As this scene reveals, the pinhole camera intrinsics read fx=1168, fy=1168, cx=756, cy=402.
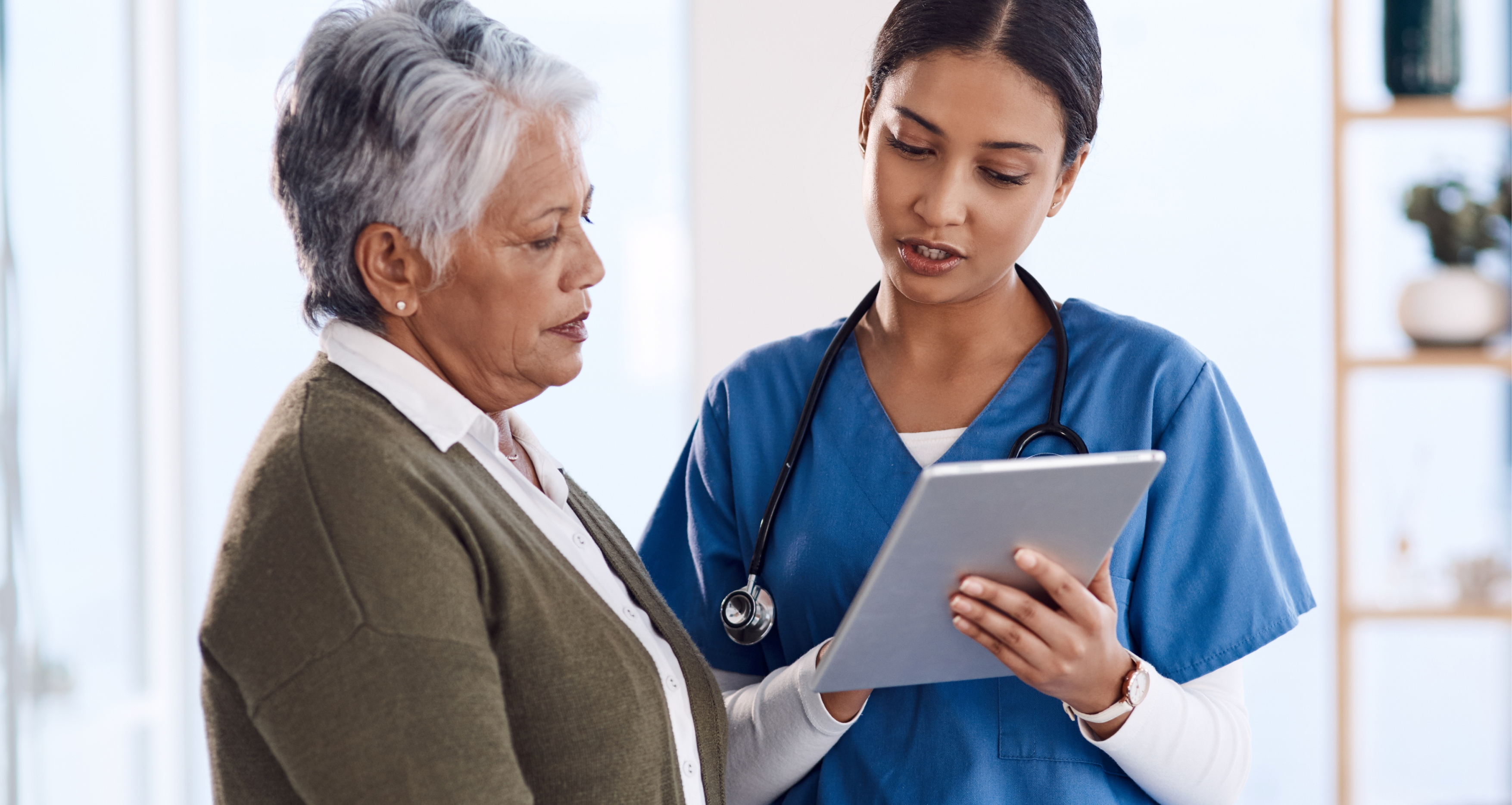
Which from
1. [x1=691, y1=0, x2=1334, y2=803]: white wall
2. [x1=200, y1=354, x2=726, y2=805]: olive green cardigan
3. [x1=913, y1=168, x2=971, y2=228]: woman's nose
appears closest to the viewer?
[x1=200, y1=354, x2=726, y2=805]: olive green cardigan

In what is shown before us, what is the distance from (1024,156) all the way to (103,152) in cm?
225

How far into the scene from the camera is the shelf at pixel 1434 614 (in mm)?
1736

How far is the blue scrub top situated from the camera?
1.12 meters

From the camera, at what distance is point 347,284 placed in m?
0.93

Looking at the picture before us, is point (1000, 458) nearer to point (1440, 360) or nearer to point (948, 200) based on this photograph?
point (948, 200)

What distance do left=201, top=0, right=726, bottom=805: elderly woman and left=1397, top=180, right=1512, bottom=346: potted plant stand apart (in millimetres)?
1304

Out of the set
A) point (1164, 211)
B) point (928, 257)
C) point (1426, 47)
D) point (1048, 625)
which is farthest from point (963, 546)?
point (1164, 211)

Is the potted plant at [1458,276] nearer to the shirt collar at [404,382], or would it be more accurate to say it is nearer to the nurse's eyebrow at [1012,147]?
the nurse's eyebrow at [1012,147]

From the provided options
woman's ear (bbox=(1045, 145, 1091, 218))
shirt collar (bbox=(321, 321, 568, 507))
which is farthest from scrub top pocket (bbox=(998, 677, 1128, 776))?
shirt collar (bbox=(321, 321, 568, 507))

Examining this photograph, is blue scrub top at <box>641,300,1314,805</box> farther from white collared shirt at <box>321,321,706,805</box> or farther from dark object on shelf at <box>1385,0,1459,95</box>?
dark object on shelf at <box>1385,0,1459,95</box>

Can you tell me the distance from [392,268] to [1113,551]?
0.71 meters

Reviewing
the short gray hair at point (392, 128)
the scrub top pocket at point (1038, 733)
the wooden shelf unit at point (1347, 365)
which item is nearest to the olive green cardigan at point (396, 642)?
the short gray hair at point (392, 128)

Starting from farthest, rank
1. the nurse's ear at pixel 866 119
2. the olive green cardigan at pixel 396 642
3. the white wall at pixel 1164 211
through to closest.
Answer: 1. the white wall at pixel 1164 211
2. the nurse's ear at pixel 866 119
3. the olive green cardigan at pixel 396 642

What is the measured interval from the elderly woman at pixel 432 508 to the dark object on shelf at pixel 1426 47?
1378 millimetres
